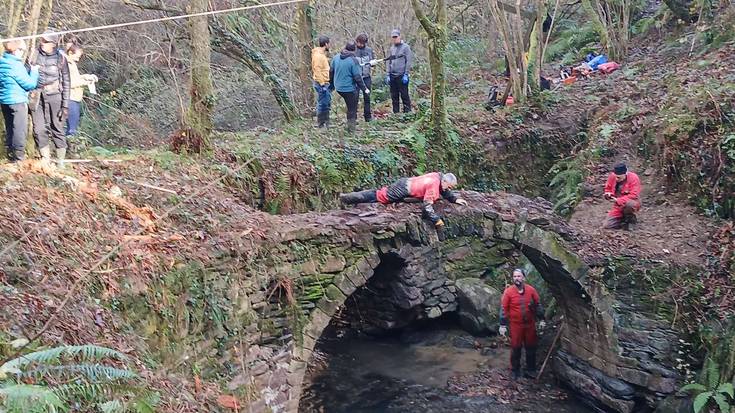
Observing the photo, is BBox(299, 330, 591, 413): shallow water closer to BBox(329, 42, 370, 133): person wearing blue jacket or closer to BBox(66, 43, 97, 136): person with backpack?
BBox(329, 42, 370, 133): person wearing blue jacket

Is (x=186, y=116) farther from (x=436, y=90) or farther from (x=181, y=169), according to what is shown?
(x=436, y=90)

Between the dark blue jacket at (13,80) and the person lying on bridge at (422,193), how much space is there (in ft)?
14.8

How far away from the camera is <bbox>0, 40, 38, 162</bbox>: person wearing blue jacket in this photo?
7297 millimetres

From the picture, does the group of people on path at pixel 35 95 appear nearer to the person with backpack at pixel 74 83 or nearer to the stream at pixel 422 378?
the person with backpack at pixel 74 83

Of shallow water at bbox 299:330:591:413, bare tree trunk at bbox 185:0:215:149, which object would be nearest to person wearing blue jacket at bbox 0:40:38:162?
bare tree trunk at bbox 185:0:215:149

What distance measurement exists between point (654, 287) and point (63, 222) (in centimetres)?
794

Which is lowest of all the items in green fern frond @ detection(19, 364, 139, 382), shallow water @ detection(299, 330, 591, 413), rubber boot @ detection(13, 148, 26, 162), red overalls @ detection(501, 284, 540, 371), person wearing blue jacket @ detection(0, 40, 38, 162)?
shallow water @ detection(299, 330, 591, 413)

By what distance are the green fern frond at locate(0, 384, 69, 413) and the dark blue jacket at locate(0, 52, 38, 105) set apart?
15.7ft

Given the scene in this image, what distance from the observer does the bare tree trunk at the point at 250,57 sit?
505 inches

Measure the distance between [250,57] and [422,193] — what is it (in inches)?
208

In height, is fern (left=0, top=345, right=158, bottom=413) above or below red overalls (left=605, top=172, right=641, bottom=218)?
below

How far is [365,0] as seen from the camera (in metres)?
19.0

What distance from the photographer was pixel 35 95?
26.8ft

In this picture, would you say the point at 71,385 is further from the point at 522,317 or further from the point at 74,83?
the point at 522,317
